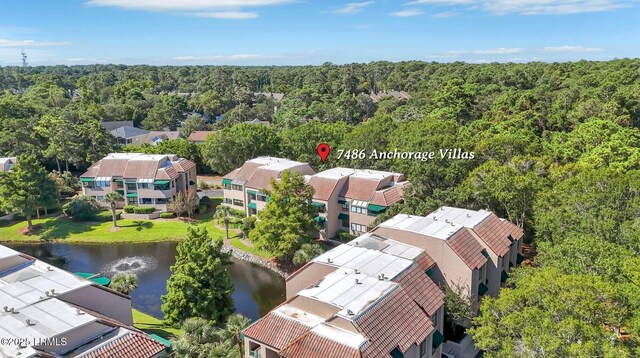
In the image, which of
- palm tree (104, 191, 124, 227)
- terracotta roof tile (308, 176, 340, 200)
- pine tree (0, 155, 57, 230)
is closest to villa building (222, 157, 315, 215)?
terracotta roof tile (308, 176, 340, 200)

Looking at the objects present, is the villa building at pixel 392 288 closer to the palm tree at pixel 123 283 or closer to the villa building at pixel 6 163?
the palm tree at pixel 123 283

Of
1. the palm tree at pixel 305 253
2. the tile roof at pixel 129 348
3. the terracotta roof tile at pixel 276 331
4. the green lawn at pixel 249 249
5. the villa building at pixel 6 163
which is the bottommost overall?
the green lawn at pixel 249 249

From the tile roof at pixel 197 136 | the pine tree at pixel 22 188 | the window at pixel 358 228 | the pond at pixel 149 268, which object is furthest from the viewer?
the tile roof at pixel 197 136

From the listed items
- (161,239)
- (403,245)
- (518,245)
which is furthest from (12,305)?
(518,245)

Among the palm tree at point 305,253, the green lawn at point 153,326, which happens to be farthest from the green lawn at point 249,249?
the green lawn at point 153,326

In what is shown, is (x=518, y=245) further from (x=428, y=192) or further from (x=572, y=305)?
(x=572, y=305)

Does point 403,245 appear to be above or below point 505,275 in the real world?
above

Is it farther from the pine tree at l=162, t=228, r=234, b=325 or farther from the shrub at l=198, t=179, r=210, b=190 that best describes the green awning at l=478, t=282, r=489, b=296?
the shrub at l=198, t=179, r=210, b=190
